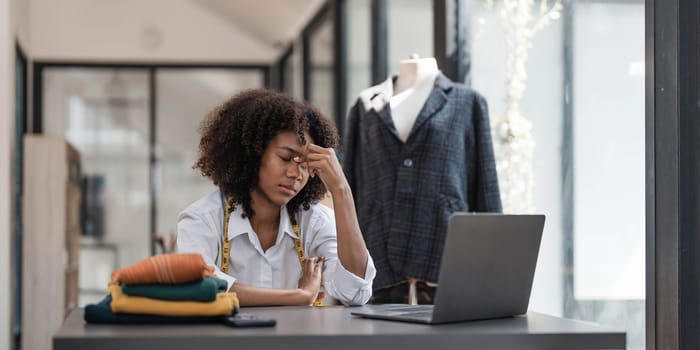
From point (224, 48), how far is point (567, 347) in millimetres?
7773

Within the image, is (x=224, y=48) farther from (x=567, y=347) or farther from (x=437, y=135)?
(x=567, y=347)

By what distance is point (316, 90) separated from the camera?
739cm

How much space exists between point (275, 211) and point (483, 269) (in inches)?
30.9

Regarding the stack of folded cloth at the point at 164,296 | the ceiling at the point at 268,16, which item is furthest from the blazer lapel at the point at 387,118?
the ceiling at the point at 268,16

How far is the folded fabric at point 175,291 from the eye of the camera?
1.53 meters

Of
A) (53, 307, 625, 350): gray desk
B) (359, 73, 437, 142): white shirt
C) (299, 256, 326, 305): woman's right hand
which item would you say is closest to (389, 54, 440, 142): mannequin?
(359, 73, 437, 142): white shirt

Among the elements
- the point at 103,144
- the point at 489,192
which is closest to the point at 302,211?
the point at 489,192

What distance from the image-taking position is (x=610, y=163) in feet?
9.13

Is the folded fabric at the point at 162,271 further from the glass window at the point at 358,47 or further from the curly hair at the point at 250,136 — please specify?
the glass window at the point at 358,47

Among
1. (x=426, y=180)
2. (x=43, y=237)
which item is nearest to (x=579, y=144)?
(x=426, y=180)

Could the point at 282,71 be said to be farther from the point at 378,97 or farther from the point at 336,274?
the point at 336,274

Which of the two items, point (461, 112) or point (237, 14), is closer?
point (461, 112)

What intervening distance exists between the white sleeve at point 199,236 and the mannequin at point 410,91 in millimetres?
1143

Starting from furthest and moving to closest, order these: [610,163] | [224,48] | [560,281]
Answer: [224,48] → [560,281] → [610,163]
